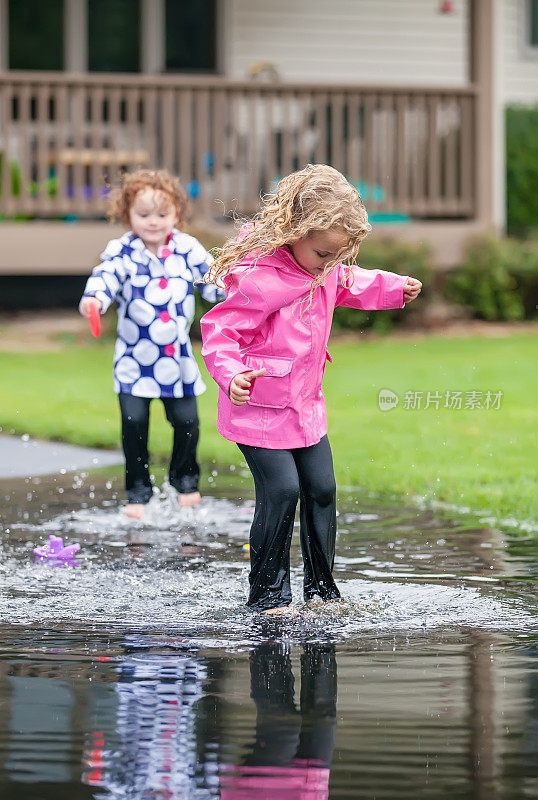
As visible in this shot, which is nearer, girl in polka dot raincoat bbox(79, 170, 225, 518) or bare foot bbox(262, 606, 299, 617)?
bare foot bbox(262, 606, 299, 617)

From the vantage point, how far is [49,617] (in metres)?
4.90

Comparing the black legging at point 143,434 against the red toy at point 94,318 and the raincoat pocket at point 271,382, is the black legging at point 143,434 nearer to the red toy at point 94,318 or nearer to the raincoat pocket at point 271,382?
the red toy at point 94,318

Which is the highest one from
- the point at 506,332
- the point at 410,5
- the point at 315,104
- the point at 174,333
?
the point at 410,5

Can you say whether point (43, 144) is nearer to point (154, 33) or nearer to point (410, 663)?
point (154, 33)

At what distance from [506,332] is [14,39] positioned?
6.97m

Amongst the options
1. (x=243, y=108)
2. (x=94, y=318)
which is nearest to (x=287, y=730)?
(x=94, y=318)

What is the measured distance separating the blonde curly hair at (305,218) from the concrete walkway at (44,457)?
3.68 m

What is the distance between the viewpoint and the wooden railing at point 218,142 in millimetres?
14648

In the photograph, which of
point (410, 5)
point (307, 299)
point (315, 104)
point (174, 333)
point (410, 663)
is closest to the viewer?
point (410, 663)

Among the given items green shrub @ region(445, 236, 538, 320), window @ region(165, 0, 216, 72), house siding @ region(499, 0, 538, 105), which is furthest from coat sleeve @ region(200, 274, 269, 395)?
house siding @ region(499, 0, 538, 105)

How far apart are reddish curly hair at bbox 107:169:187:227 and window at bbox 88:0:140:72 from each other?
11207mm

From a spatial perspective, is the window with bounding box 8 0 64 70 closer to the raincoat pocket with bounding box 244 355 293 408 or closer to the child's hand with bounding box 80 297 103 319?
the child's hand with bounding box 80 297 103 319

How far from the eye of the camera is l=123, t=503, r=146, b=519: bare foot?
270 inches

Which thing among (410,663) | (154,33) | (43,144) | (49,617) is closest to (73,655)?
(49,617)
